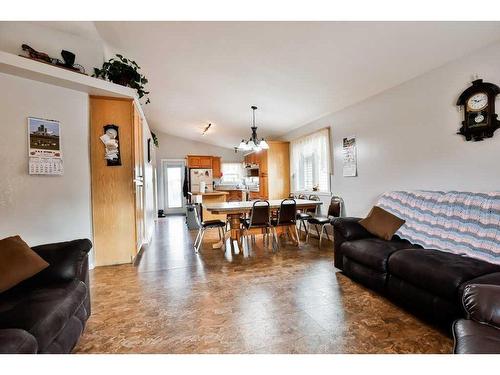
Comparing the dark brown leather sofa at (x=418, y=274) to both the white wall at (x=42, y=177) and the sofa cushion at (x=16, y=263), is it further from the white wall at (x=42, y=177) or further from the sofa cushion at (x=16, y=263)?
the white wall at (x=42, y=177)

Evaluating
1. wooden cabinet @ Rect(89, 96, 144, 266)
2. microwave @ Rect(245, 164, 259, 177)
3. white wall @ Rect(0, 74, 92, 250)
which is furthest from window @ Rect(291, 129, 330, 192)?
white wall @ Rect(0, 74, 92, 250)

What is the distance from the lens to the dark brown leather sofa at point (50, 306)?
111 cm

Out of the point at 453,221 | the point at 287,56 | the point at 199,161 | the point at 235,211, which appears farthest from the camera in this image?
the point at 199,161

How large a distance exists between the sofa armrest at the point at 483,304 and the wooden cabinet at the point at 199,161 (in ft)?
26.2

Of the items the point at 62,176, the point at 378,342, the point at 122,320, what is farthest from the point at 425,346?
the point at 62,176

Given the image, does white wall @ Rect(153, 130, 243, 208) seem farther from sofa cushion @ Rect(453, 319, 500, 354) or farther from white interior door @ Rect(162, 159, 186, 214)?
sofa cushion @ Rect(453, 319, 500, 354)

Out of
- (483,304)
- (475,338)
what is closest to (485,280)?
(483,304)

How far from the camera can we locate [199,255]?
3.82m

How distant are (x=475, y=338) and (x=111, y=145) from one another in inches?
148

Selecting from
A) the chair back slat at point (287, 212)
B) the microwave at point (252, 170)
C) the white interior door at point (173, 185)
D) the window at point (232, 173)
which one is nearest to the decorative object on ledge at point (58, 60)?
the chair back slat at point (287, 212)

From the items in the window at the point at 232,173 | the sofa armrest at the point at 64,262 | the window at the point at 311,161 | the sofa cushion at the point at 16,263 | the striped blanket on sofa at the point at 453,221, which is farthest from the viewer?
the window at the point at 232,173

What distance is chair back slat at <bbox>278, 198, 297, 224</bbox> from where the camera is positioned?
410 centimetres

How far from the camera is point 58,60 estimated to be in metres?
2.91

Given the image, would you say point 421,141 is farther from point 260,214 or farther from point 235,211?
point 235,211
